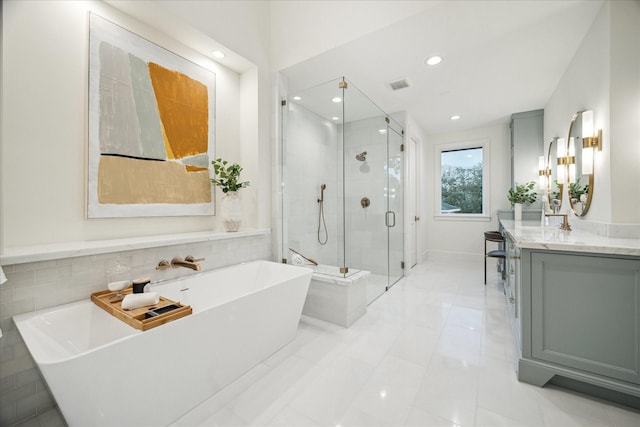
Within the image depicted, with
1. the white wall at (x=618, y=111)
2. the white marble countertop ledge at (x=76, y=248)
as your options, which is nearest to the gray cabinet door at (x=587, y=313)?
the white wall at (x=618, y=111)

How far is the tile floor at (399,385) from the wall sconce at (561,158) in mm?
1773

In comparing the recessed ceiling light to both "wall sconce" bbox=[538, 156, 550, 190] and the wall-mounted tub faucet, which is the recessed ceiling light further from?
the wall-mounted tub faucet

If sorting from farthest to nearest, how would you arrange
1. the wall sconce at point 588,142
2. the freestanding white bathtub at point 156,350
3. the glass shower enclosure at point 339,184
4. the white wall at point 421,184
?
the white wall at point 421,184
the glass shower enclosure at point 339,184
the wall sconce at point 588,142
the freestanding white bathtub at point 156,350

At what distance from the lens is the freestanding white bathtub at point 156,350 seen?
101cm

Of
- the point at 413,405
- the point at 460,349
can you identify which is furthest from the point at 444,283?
the point at 413,405

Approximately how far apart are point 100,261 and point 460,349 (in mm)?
2660

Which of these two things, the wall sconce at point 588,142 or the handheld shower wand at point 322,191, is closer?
the wall sconce at point 588,142

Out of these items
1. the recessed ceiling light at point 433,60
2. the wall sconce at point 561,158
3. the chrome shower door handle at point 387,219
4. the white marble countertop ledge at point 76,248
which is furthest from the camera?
the chrome shower door handle at point 387,219

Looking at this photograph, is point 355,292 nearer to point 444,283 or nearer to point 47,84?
point 444,283

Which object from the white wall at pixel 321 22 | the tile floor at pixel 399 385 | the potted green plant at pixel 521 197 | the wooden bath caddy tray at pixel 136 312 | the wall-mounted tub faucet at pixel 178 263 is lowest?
the tile floor at pixel 399 385

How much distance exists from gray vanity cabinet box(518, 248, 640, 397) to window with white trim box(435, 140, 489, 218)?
12.7 feet

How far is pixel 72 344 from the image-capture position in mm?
1372

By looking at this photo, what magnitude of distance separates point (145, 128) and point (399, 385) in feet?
8.57

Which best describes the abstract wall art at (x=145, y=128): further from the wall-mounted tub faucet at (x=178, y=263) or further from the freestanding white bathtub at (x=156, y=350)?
the freestanding white bathtub at (x=156, y=350)
